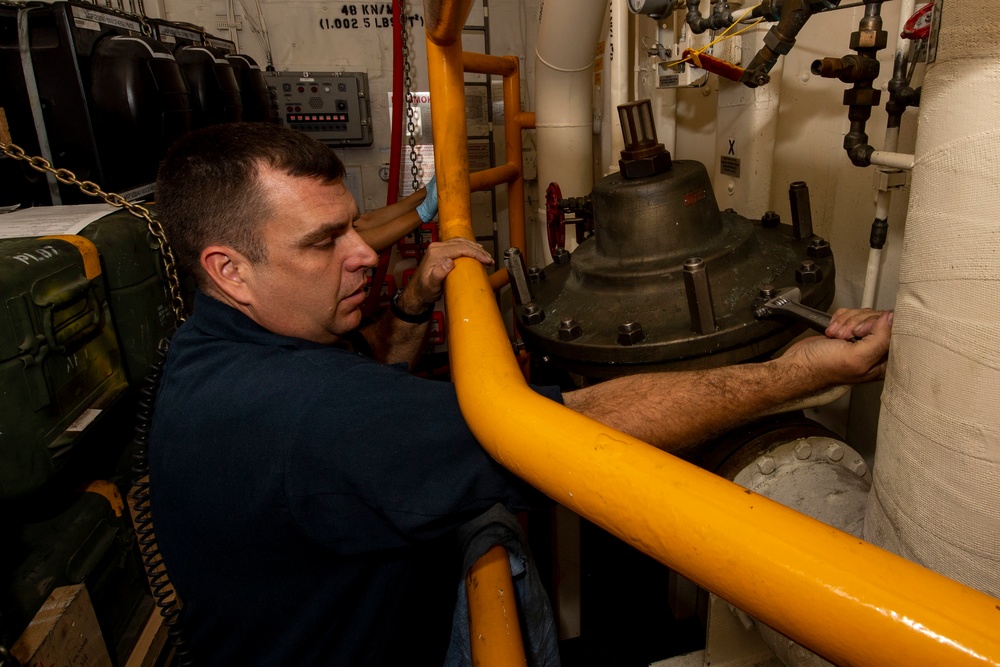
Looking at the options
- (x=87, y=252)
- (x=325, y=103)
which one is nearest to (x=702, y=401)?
(x=87, y=252)

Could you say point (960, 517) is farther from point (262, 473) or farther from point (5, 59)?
point (5, 59)

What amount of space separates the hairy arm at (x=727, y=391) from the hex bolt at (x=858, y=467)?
0.23 m

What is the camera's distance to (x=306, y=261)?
36.3 inches

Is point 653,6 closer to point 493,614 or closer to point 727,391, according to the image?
point 727,391

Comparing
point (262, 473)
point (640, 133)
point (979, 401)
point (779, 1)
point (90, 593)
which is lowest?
point (90, 593)

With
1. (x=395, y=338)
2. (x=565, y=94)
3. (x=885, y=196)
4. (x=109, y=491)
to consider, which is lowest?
(x=109, y=491)

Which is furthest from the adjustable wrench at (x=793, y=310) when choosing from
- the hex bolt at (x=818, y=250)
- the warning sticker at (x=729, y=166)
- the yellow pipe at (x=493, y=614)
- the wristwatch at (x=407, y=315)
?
the wristwatch at (x=407, y=315)

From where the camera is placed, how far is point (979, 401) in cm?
40

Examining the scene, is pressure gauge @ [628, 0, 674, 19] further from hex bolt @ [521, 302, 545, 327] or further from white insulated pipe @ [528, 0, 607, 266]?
hex bolt @ [521, 302, 545, 327]

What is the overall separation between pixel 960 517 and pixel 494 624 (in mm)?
534

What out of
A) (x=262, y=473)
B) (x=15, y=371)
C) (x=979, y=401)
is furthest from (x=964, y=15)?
(x=15, y=371)

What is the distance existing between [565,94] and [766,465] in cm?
118

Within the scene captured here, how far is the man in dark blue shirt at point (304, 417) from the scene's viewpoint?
65 centimetres

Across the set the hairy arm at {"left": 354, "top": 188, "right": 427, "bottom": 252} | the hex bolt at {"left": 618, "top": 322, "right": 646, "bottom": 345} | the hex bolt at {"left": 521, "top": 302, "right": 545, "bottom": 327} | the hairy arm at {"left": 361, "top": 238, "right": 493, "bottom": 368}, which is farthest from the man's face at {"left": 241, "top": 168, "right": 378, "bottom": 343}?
the hairy arm at {"left": 354, "top": 188, "right": 427, "bottom": 252}
